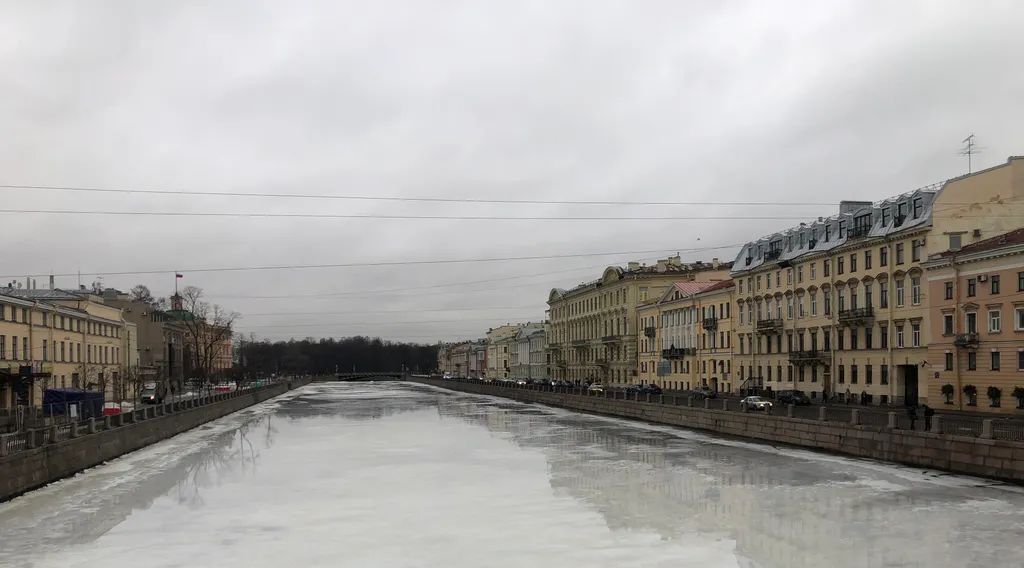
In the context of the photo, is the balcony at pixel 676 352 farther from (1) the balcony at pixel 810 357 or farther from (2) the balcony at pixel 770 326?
(1) the balcony at pixel 810 357

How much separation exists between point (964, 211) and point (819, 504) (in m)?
36.2

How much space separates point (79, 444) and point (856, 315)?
4840 cm

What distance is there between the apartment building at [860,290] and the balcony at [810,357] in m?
0.11

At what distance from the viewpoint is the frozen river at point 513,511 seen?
18.1m

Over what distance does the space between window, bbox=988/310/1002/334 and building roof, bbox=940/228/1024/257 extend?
3344 millimetres

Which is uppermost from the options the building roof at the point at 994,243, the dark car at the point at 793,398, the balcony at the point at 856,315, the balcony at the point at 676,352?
the building roof at the point at 994,243

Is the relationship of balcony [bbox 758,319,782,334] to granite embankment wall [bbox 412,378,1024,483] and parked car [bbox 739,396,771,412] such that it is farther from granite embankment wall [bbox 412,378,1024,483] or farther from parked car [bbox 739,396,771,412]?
parked car [bbox 739,396,771,412]

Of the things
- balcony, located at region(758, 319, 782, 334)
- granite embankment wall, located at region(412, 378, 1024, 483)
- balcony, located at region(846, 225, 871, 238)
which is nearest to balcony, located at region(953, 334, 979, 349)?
granite embankment wall, located at region(412, 378, 1024, 483)

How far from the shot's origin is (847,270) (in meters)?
62.7

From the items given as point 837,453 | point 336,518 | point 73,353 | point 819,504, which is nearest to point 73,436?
point 336,518

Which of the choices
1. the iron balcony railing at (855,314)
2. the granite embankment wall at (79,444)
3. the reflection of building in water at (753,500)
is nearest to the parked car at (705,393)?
the iron balcony railing at (855,314)

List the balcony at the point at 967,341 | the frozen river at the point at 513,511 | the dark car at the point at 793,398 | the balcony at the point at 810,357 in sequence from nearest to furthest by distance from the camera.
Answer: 1. the frozen river at the point at 513,511
2. the balcony at the point at 967,341
3. the dark car at the point at 793,398
4. the balcony at the point at 810,357

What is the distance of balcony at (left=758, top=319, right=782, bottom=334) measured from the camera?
2837 inches

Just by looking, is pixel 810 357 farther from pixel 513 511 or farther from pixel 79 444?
pixel 79 444
